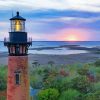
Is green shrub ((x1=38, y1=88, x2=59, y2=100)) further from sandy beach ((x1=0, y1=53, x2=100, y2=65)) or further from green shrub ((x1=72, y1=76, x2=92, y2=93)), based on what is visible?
sandy beach ((x1=0, y1=53, x2=100, y2=65))

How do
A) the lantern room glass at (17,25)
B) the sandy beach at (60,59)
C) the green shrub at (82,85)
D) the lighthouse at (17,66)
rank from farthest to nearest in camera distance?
the sandy beach at (60,59)
the green shrub at (82,85)
the lantern room glass at (17,25)
the lighthouse at (17,66)

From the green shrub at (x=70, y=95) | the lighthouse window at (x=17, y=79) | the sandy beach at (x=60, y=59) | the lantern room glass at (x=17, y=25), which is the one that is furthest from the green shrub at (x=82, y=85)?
the sandy beach at (x=60, y=59)

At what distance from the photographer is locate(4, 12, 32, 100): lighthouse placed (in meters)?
25.4

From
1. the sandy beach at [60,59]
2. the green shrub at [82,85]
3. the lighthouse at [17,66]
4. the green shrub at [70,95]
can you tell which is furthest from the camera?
the sandy beach at [60,59]

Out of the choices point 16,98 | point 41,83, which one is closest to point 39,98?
point 41,83

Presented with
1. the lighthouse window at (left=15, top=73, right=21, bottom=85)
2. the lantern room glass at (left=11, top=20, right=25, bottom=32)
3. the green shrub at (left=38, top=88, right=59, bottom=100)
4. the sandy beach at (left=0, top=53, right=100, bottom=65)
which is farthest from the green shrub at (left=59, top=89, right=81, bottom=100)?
the sandy beach at (left=0, top=53, right=100, bottom=65)

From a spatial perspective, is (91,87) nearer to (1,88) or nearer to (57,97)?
(57,97)

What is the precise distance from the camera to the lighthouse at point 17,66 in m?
25.4

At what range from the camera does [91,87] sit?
43.9 metres

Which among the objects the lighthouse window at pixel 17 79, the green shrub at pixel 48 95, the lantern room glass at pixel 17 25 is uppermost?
the lantern room glass at pixel 17 25

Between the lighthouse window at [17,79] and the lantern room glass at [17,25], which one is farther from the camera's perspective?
the lantern room glass at [17,25]

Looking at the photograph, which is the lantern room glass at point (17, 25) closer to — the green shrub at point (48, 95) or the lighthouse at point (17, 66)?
the lighthouse at point (17, 66)

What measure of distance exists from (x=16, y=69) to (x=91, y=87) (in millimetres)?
19857

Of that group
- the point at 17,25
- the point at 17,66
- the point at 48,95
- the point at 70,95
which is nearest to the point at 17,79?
the point at 17,66
